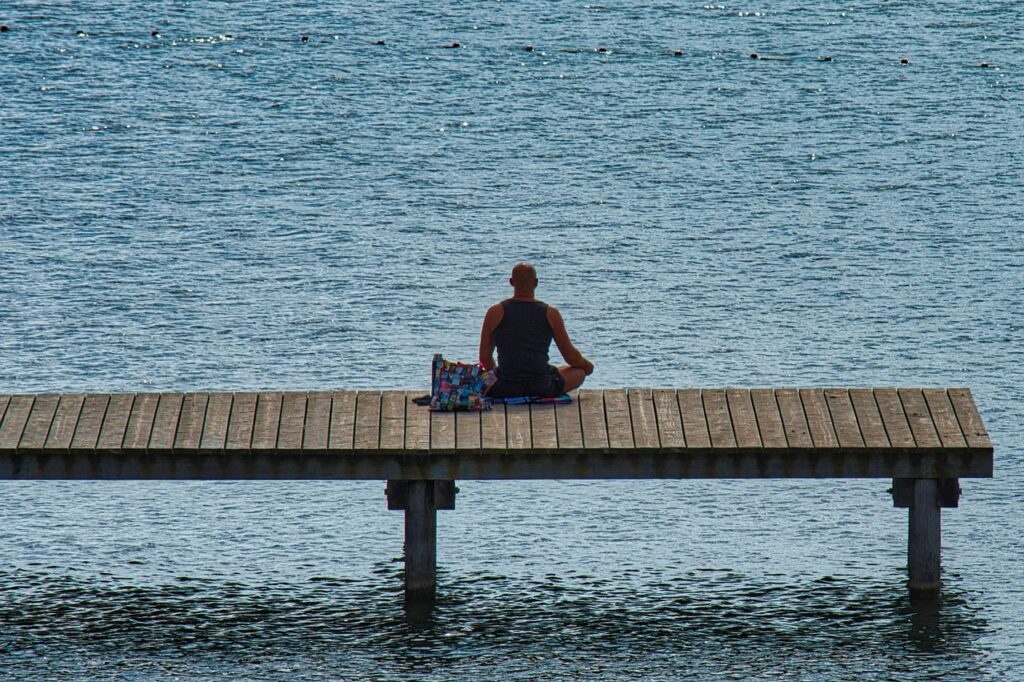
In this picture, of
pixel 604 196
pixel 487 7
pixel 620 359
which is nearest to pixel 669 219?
pixel 604 196

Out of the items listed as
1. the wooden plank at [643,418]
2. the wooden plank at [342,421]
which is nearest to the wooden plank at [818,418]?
the wooden plank at [643,418]

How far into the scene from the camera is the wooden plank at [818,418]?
48.8 ft

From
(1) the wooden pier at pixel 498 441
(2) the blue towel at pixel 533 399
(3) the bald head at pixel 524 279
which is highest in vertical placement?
(3) the bald head at pixel 524 279

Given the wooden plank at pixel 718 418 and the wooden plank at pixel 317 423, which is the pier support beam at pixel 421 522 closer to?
the wooden plank at pixel 317 423

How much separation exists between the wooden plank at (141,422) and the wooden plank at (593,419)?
126 inches

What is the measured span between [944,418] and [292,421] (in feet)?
16.0

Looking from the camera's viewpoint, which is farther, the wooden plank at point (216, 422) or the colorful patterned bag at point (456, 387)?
the colorful patterned bag at point (456, 387)

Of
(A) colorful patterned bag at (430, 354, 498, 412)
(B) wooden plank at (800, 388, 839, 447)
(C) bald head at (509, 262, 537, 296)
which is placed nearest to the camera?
(B) wooden plank at (800, 388, 839, 447)

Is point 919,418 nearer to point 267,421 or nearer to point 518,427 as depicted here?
point 518,427

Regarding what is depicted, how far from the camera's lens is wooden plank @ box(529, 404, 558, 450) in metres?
14.8

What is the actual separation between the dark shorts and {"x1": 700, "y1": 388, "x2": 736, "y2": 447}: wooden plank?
1151 mm

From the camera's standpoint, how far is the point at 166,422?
599 inches

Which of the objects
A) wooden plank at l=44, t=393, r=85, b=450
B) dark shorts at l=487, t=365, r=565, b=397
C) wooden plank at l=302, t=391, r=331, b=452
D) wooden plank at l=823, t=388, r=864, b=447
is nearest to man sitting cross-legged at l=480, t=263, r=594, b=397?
dark shorts at l=487, t=365, r=565, b=397

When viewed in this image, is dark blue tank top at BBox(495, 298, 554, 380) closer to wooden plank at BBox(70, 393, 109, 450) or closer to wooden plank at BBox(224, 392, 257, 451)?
wooden plank at BBox(224, 392, 257, 451)
